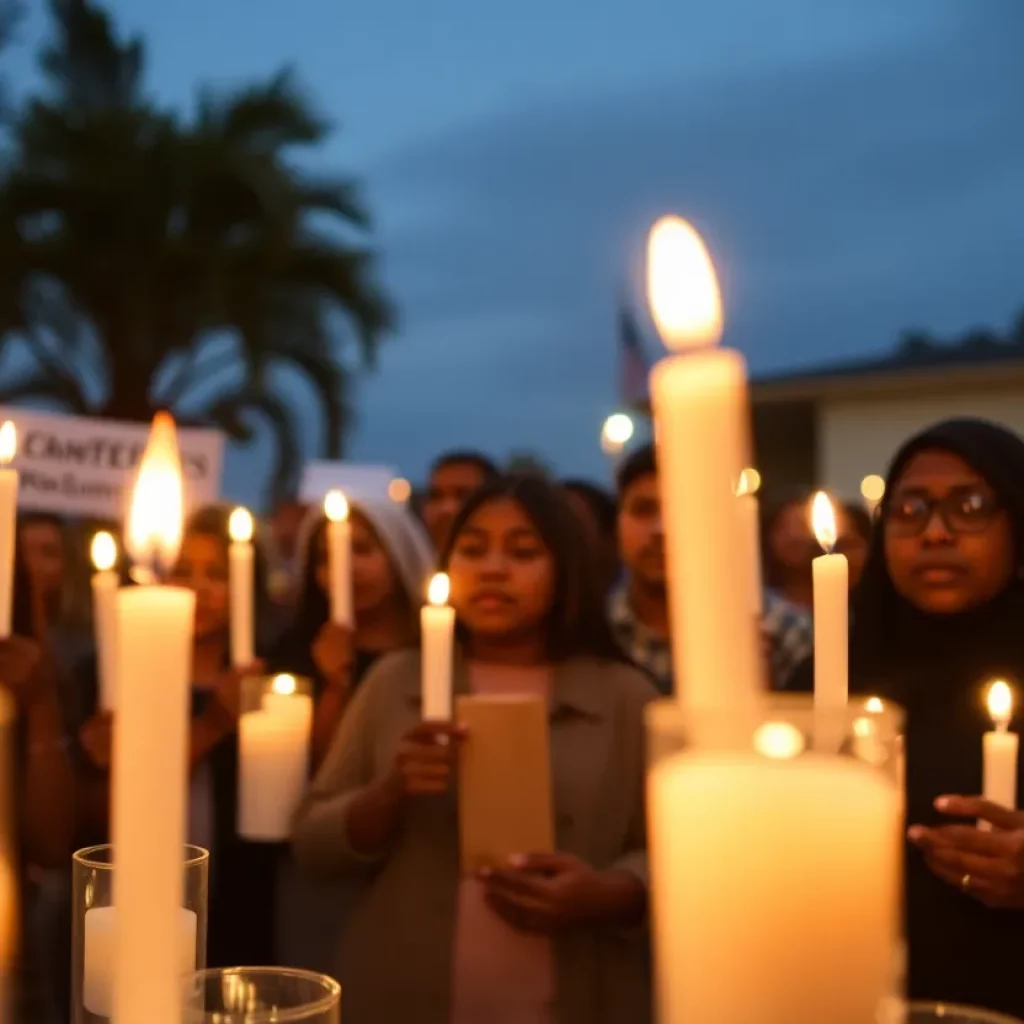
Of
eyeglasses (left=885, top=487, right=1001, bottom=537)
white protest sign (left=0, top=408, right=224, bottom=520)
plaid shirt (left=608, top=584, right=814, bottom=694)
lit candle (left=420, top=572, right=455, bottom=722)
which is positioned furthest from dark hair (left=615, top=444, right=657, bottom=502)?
lit candle (left=420, top=572, right=455, bottom=722)

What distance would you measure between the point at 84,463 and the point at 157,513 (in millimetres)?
3467

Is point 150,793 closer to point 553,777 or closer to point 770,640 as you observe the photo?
point 553,777

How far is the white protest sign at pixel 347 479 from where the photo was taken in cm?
480

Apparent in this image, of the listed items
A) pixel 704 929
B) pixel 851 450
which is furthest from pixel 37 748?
pixel 851 450

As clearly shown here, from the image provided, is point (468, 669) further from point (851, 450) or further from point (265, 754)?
point (851, 450)

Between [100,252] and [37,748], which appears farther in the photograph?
[100,252]

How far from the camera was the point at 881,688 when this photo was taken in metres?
2.34

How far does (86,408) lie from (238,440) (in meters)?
1.71

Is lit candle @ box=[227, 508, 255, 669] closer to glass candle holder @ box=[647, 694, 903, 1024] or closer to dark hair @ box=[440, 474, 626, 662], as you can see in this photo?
dark hair @ box=[440, 474, 626, 662]

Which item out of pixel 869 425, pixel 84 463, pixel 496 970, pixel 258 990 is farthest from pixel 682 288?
pixel 869 425

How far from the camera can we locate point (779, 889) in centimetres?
54

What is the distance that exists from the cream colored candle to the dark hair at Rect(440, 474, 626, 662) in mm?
2115

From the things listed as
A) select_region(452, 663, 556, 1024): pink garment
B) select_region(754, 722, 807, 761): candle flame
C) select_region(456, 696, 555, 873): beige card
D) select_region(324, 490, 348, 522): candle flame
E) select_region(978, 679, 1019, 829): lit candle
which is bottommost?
select_region(452, 663, 556, 1024): pink garment

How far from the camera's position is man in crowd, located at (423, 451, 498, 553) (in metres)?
4.57
